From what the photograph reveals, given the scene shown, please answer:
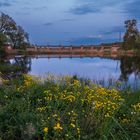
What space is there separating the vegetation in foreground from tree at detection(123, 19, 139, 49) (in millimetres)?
96446

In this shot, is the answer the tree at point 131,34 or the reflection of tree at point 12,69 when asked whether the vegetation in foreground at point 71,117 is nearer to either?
the reflection of tree at point 12,69

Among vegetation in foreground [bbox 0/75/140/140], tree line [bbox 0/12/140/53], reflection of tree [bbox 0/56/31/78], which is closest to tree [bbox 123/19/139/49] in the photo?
tree line [bbox 0/12/140/53]

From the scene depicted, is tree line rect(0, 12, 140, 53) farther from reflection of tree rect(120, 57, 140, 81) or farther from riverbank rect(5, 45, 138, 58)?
reflection of tree rect(120, 57, 140, 81)

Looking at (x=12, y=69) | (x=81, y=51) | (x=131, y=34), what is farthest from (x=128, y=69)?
(x=81, y=51)

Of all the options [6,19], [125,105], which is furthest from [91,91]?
[6,19]

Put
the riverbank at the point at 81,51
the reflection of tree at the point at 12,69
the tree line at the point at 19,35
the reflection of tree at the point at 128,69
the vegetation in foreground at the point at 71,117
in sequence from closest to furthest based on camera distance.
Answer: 1. the vegetation in foreground at the point at 71,117
2. the reflection of tree at the point at 12,69
3. the reflection of tree at the point at 128,69
4. the tree line at the point at 19,35
5. the riverbank at the point at 81,51

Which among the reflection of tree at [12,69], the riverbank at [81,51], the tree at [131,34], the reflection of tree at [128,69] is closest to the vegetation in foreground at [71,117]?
the reflection of tree at [128,69]

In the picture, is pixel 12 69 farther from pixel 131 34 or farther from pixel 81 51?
pixel 81 51

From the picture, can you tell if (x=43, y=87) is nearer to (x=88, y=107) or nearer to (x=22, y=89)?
(x=22, y=89)

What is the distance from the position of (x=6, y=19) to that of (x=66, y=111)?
8377cm

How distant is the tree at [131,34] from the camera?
10575 cm

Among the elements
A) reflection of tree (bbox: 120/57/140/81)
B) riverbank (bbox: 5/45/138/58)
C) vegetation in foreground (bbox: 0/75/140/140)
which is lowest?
riverbank (bbox: 5/45/138/58)

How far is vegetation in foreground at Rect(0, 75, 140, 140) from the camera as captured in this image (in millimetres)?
7785

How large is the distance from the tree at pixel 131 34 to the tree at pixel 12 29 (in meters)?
20.8
